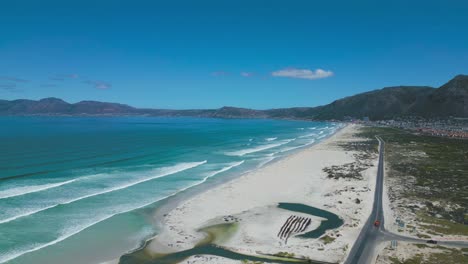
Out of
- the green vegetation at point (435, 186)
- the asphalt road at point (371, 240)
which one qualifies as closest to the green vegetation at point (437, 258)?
the asphalt road at point (371, 240)

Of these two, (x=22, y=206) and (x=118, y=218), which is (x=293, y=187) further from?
(x=22, y=206)

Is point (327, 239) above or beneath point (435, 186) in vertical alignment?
beneath

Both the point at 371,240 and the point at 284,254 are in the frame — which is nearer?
the point at 284,254

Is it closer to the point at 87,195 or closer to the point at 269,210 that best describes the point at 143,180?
the point at 87,195

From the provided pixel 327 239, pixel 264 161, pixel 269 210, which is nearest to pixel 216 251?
pixel 327 239

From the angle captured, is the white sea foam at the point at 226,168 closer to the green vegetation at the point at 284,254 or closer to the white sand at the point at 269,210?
the white sand at the point at 269,210

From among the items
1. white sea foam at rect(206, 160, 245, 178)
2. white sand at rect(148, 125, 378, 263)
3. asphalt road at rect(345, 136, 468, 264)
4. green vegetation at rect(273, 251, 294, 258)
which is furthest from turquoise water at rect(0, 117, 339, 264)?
asphalt road at rect(345, 136, 468, 264)

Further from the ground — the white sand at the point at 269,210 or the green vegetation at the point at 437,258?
the green vegetation at the point at 437,258
